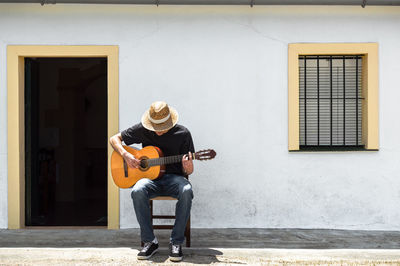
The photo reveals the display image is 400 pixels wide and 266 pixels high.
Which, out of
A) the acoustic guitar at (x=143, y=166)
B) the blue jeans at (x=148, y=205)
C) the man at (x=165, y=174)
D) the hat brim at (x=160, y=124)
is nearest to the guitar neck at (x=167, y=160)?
the acoustic guitar at (x=143, y=166)

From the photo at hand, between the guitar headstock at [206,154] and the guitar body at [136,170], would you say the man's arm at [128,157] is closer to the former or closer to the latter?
the guitar body at [136,170]

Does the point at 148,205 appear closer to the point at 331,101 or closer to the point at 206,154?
the point at 206,154

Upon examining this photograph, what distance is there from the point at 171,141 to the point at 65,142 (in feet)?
21.3

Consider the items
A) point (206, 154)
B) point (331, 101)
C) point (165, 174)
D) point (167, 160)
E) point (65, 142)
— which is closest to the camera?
point (206, 154)

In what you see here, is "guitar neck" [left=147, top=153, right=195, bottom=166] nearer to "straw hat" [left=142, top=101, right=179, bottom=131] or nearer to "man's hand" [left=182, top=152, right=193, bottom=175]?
"man's hand" [left=182, top=152, right=193, bottom=175]

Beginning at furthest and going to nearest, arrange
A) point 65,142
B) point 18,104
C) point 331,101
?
point 65,142, point 331,101, point 18,104

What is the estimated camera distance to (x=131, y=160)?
545 cm

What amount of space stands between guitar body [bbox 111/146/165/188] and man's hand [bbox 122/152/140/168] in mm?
61

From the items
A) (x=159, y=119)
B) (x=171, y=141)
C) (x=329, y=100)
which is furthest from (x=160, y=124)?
(x=329, y=100)

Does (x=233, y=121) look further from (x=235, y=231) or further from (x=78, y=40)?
(x=78, y=40)

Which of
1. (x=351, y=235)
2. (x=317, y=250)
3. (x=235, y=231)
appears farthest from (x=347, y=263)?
(x=235, y=231)

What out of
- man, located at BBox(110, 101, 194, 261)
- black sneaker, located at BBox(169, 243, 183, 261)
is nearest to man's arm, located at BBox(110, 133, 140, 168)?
man, located at BBox(110, 101, 194, 261)

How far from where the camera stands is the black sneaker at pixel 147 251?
5191 millimetres

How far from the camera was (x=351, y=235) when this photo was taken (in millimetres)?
6430
